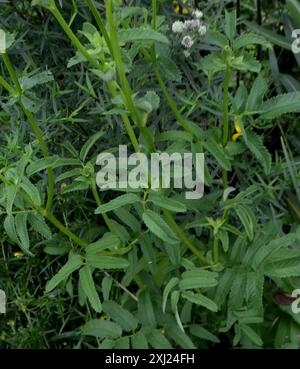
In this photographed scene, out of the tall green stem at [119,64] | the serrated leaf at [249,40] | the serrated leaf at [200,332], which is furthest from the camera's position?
the serrated leaf at [200,332]

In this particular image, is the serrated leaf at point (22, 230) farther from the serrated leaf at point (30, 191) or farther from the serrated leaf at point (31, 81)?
the serrated leaf at point (31, 81)

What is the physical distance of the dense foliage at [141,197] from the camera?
0.96 meters

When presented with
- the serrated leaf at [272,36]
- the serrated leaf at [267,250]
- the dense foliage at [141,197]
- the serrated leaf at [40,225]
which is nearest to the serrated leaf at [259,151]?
the dense foliage at [141,197]

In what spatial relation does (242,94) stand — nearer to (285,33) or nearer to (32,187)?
(32,187)

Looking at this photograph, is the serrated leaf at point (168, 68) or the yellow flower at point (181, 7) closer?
the serrated leaf at point (168, 68)

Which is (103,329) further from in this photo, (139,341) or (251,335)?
(251,335)

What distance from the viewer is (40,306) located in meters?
1.21

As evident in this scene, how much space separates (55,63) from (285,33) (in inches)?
25.2

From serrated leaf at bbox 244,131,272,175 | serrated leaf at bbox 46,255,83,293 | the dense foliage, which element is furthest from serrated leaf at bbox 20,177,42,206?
serrated leaf at bbox 244,131,272,175

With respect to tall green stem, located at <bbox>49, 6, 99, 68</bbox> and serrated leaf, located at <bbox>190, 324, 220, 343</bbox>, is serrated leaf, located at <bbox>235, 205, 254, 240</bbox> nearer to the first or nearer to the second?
serrated leaf, located at <bbox>190, 324, 220, 343</bbox>

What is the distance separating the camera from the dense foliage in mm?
961

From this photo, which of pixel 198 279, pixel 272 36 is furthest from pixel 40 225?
pixel 272 36
